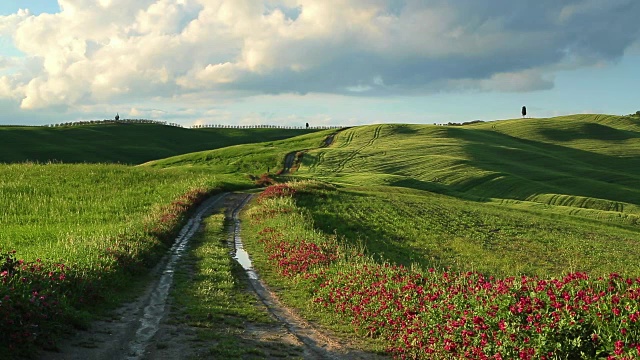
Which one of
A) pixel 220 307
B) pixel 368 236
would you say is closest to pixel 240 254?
pixel 220 307

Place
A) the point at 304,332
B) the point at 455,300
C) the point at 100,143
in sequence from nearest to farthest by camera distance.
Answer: the point at 455,300, the point at 304,332, the point at 100,143

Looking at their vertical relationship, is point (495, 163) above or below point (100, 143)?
below

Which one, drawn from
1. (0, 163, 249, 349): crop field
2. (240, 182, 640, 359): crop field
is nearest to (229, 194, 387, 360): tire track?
(240, 182, 640, 359): crop field

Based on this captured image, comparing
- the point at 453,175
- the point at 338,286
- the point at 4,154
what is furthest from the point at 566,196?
the point at 4,154

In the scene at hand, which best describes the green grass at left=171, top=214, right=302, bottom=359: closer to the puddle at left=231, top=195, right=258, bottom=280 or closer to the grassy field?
the puddle at left=231, top=195, right=258, bottom=280

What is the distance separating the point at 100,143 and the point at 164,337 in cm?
15565

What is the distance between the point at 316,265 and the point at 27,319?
43.1ft

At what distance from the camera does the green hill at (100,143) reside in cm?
13450

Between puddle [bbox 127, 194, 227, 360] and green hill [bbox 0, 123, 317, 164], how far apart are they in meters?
104

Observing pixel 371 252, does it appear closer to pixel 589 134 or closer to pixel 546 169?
pixel 546 169

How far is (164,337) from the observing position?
47.3 feet

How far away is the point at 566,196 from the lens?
73000mm

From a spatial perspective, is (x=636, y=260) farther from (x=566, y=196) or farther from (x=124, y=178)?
(x=124, y=178)

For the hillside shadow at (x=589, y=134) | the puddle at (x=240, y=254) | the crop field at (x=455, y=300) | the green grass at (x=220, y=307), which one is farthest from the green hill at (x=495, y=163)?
the green grass at (x=220, y=307)
